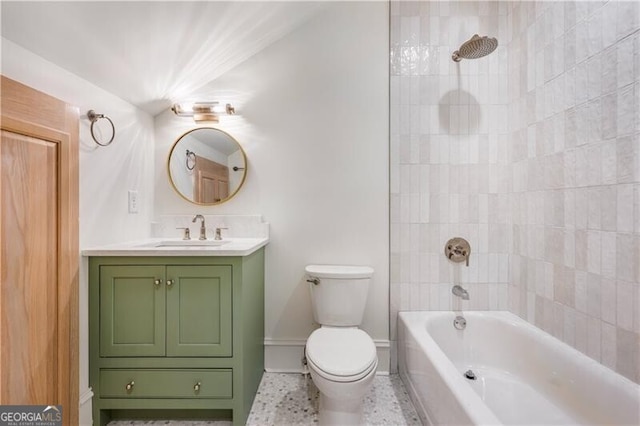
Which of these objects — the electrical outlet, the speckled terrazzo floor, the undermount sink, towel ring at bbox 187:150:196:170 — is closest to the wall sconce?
towel ring at bbox 187:150:196:170

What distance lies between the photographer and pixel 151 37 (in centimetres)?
146

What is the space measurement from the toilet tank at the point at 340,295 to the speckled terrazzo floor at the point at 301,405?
0.43 metres

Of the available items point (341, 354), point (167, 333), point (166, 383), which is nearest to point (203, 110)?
point (167, 333)

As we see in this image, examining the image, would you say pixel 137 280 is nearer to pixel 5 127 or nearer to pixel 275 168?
pixel 5 127

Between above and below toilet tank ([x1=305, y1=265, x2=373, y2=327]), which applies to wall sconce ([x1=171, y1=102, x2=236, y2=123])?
above

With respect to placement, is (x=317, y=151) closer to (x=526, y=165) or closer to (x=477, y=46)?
(x=477, y=46)

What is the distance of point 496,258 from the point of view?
6.30 ft

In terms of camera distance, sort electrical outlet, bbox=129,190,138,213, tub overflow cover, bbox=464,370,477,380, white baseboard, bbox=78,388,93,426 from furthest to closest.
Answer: electrical outlet, bbox=129,190,138,213 → tub overflow cover, bbox=464,370,477,380 → white baseboard, bbox=78,388,93,426

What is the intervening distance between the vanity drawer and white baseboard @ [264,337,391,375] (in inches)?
22.2

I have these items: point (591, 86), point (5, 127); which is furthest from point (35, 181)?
point (591, 86)

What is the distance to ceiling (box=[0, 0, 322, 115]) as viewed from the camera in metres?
1.14

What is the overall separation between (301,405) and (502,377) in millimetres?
1171

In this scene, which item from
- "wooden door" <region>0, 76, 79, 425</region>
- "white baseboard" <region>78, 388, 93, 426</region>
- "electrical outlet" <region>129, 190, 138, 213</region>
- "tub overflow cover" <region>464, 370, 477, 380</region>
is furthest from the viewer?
"electrical outlet" <region>129, 190, 138, 213</region>

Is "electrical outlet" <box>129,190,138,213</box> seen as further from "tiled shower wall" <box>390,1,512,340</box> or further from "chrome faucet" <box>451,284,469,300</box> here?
"chrome faucet" <box>451,284,469,300</box>
